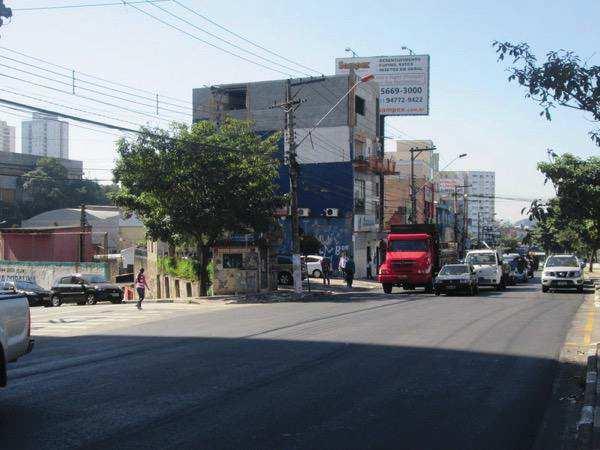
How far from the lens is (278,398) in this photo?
9.52 meters

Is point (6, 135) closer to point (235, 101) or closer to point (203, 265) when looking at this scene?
point (235, 101)

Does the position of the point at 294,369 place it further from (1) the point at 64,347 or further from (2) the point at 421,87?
(2) the point at 421,87

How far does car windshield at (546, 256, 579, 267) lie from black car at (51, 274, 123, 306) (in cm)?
2154

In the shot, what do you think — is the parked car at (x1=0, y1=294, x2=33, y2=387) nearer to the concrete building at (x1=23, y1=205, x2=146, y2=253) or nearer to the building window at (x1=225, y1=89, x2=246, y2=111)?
the building window at (x1=225, y1=89, x2=246, y2=111)

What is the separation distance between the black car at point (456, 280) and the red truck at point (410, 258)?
1.55 metres

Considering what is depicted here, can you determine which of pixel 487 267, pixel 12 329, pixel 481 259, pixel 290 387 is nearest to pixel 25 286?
pixel 481 259

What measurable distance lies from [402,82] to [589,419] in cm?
6237

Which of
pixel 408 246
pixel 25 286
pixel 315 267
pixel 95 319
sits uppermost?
pixel 408 246

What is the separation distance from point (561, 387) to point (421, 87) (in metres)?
59.7

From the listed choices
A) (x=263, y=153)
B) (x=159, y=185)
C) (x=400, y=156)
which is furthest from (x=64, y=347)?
(x=400, y=156)

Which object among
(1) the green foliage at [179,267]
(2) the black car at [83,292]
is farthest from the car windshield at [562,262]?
(2) the black car at [83,292]

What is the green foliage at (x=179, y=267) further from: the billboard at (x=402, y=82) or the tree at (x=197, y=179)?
the billboard at (x=402, y=82)

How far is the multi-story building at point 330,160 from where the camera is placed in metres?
55.2

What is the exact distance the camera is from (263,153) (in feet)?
114
